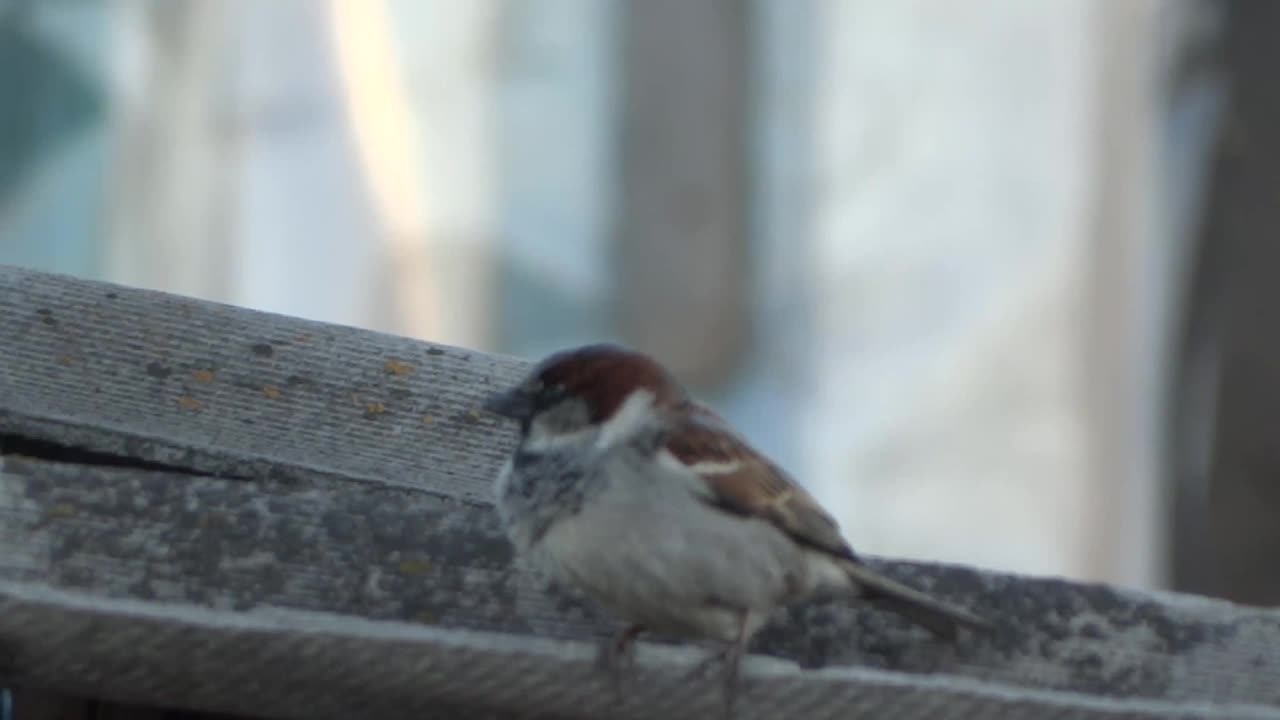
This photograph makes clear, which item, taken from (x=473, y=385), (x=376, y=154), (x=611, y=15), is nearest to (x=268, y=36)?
(x=376, y=154)

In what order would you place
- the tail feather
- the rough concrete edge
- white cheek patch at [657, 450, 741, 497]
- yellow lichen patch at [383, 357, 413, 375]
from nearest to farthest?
the rough concrete edge < the tail feather < white cheek patch at [657, 450, 741, 497] < yellow lichen patch at [383, 357, 413, 375]

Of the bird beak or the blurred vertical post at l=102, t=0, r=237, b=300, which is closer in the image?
the bird beak

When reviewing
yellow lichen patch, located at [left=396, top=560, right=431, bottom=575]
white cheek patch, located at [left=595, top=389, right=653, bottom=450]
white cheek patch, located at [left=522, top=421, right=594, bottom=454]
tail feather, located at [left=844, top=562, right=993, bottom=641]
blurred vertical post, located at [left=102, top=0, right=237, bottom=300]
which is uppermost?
white cheek patch, located at [left=595, top=389, right=653, bottom=450]

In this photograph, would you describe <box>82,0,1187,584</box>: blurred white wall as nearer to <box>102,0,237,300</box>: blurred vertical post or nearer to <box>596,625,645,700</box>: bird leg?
<box>102,0,237,300</box>: blurred vertical post

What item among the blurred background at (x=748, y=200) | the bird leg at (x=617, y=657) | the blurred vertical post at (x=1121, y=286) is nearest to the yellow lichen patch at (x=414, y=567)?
the bird leg at (x=617, y=657)

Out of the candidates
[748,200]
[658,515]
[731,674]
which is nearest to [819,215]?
[748,200]

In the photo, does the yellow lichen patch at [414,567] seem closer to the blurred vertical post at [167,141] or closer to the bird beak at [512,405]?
the bird beak at [512,405]

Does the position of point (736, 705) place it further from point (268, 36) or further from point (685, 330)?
point (268, 36)

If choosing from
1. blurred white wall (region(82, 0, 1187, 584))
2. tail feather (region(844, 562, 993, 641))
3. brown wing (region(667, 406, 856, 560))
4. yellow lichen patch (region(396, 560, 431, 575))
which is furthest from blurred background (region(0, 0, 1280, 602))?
yellow lichen patch (region(396, 560, 431, 575))
